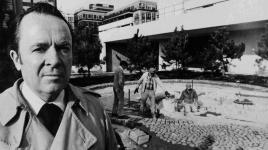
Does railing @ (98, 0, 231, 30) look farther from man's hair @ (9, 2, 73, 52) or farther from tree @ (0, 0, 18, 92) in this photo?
man's hair @ (9, 2, 73, 52)

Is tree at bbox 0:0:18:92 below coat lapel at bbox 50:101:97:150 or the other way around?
the other way around

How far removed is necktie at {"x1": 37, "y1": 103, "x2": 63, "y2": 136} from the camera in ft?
3.75

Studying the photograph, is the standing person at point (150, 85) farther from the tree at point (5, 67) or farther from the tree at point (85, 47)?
the tree at point (85, 47)

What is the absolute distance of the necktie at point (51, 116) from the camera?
1142mm

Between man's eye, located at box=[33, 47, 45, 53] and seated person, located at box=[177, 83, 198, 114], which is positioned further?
seated person, located at box=[177, 83, 198, 114]

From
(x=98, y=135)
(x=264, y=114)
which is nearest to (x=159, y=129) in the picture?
(x=264, y=114)

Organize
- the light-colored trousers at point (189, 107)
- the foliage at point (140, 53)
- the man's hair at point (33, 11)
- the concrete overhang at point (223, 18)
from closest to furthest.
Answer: the man's hair at point (33, 11), the light-colored trousers at point (189, 107), the concrete overhang at point (223, 18), the foliage at point (140, 53)

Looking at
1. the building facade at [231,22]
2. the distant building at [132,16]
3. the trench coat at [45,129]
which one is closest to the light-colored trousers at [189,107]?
the trench coat at [45,129]

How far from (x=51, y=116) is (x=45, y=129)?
0.09 metres

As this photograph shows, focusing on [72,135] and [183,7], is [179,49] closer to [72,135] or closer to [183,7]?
[183,7]

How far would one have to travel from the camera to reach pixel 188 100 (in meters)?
8.39

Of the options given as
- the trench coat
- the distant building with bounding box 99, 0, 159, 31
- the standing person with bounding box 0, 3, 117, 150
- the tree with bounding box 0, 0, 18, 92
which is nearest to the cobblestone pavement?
the tree with bounding box 0, 0, 18, 92

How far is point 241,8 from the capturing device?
16859 mm

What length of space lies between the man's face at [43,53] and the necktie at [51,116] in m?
0.08
